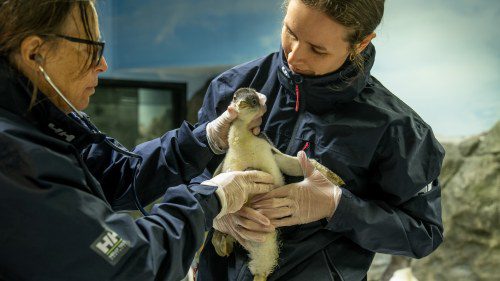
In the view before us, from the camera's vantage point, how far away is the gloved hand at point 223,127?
1501 mm

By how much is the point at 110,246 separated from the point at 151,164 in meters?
0.62

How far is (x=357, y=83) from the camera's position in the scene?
1.42m

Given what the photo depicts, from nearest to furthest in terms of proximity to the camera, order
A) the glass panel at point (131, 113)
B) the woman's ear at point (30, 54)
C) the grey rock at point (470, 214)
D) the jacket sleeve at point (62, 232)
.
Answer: the jacket sleeve at point (62, 232)
the woman's ear at point (30, 54)
the grey rock at point (470, 214)
the glass panel at point (131, 113)

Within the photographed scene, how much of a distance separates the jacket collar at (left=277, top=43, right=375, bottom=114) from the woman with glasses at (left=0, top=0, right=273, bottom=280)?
40 centimetres

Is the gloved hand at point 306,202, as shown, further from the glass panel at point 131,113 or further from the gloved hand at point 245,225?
the glass panel at point 131,113

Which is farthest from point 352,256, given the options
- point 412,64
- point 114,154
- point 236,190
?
point 412,64

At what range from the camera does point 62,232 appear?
90 centimetres

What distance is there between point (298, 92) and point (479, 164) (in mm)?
2128

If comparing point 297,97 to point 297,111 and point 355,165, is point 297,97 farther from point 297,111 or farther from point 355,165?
point 355,165

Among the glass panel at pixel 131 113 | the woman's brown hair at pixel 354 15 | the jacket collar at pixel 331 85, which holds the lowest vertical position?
the glass panel at pixel 131 113

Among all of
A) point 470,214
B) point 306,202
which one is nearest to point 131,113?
point 470,214

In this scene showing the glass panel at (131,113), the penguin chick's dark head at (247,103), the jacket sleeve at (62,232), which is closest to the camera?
the jacket sleeve at (62,232)

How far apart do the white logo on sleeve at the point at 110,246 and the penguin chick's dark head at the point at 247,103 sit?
1.97 feet

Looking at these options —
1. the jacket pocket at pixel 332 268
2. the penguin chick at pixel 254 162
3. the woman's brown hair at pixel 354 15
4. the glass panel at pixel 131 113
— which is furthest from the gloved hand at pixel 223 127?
the glass panel at pixel 131 113
